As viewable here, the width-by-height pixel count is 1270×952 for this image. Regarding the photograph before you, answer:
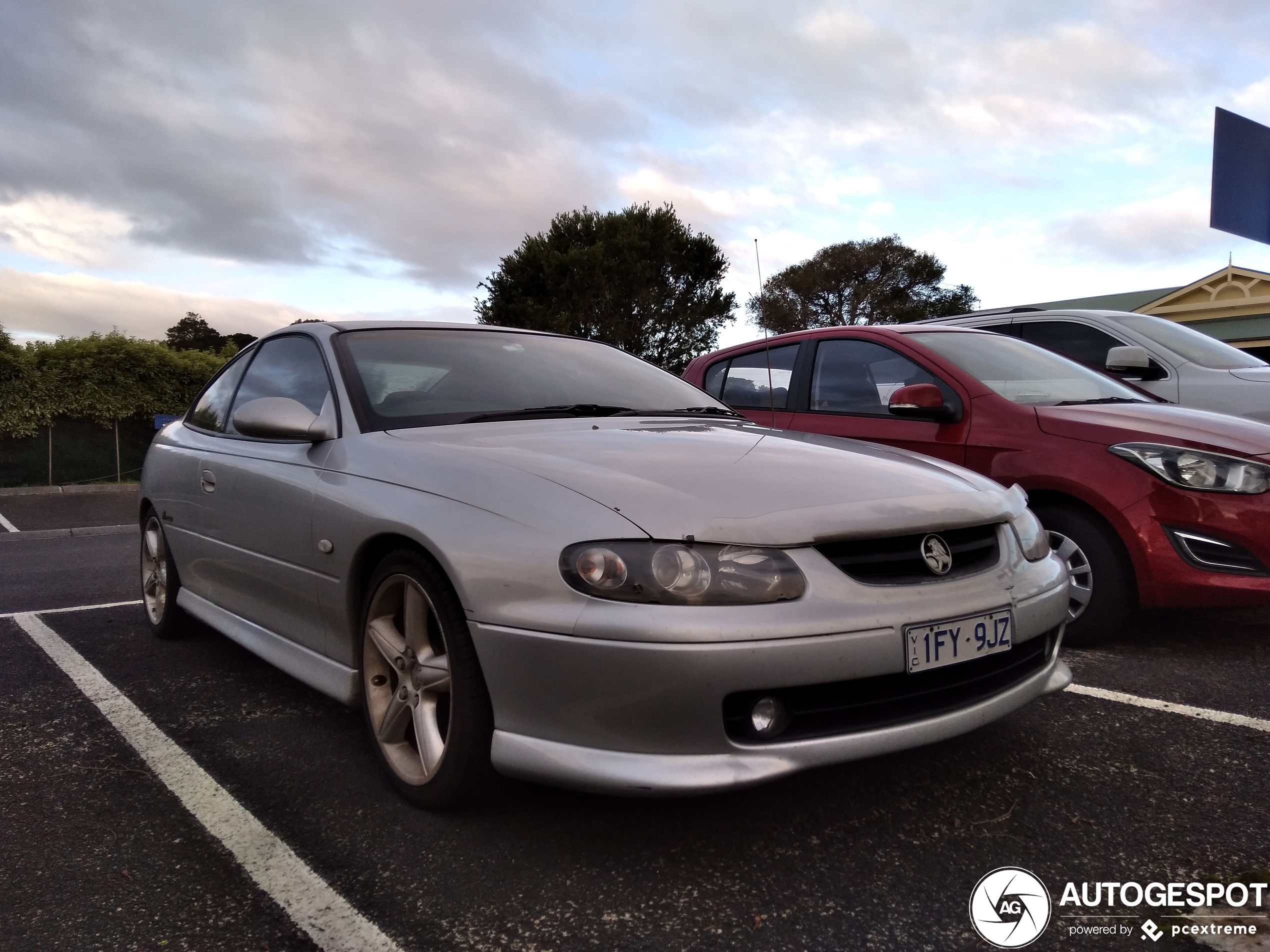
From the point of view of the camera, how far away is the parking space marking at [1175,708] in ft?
9.44

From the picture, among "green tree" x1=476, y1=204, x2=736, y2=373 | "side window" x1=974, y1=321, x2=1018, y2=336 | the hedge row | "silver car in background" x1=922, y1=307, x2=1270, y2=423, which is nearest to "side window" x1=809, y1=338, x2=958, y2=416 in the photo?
"silver car in background" x1=922, y1=307, x2=1270, y2=423

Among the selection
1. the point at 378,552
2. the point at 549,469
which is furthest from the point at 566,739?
the point at 378,552

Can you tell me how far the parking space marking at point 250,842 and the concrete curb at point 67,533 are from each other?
6.87 metres

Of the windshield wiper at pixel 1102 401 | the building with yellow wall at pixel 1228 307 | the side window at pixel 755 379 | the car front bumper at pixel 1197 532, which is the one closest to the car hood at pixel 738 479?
the car front bumper at pixel 1197 532

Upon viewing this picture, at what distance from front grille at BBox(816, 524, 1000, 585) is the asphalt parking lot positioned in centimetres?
57

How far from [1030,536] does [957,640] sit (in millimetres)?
636

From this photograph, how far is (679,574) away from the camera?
1.96 m

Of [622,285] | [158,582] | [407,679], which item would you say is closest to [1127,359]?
[407,679]

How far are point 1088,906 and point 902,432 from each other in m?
2.86

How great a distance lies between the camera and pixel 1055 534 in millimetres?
3844

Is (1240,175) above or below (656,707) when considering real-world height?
above

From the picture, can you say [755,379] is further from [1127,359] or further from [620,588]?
[620,588]

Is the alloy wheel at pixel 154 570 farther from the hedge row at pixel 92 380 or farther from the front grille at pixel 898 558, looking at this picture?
the hedge row at pixel 92 380

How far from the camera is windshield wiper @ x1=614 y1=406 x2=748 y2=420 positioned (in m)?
3.21
